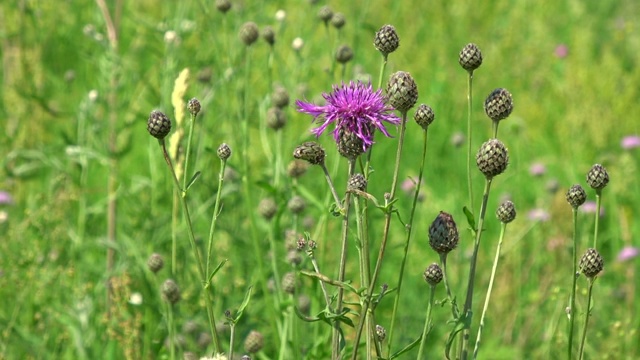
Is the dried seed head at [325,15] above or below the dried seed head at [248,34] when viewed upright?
above

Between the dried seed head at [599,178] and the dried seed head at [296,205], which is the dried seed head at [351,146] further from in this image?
the dried seed head at [296,205]

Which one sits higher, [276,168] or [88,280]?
[276,168]

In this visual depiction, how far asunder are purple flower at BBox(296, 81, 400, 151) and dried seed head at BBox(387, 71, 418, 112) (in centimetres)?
5

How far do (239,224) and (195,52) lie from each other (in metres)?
0.86

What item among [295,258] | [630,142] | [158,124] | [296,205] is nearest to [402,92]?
[158,124]

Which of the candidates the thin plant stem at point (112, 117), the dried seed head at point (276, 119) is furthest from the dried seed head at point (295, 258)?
the thin plant stem at point (112, 117)

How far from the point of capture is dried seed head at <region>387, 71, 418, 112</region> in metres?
1.84

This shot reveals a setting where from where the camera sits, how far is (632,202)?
459 cm

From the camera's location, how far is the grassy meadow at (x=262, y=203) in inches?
116

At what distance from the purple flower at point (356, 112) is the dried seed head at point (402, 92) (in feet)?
0.17

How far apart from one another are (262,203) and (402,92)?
120cm

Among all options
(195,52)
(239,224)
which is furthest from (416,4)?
(239,224)

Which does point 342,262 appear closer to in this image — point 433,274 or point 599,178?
point 433,274

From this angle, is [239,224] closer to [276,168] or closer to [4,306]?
[276,168]
